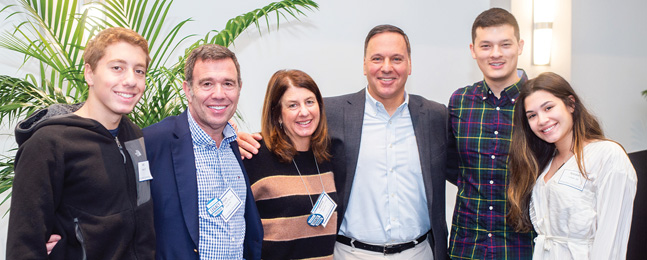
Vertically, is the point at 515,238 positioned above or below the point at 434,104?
below

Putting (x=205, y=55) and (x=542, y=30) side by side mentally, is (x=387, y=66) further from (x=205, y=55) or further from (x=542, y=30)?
(x=542, y=30)

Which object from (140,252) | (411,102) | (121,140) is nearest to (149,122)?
(121,140)

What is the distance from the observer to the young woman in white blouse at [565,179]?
216 centimetres

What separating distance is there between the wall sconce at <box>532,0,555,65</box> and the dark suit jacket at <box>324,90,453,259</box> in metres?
3.76

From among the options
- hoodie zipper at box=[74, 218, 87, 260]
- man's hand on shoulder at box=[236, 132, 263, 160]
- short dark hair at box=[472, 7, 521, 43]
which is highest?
short dark hair at box=[472, 7, 521, 43]

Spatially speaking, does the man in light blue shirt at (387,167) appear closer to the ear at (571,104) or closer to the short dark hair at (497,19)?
the short dark hair at (497,19)

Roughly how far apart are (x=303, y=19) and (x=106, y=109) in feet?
8.65

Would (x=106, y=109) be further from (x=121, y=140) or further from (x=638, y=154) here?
(x=638, y=154)

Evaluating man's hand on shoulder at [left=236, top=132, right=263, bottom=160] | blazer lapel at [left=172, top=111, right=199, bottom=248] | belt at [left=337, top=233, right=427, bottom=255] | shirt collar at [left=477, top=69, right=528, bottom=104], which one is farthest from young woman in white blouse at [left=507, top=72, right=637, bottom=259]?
blazer lapel at [left=172, top=111, right=199, bottom=248]

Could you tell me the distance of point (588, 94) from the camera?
263 inches

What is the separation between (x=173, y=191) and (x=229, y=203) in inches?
8.6

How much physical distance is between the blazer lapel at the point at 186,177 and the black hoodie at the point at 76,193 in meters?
0.14

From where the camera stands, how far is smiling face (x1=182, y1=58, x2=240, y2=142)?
6.77ft

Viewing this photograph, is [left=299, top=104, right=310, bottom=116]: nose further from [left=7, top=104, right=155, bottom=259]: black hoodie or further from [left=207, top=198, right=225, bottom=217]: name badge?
[left=7, top=104, right=155, bottom=259]: black hoodie
